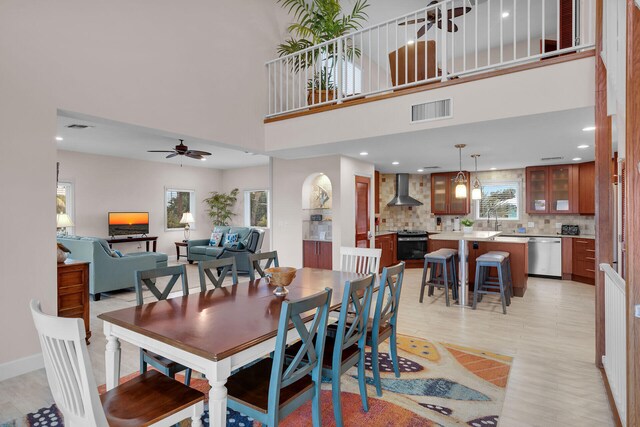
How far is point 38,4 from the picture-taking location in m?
2.97

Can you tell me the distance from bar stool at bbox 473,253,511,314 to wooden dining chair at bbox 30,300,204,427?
406 centimetres

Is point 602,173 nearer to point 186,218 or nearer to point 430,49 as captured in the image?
point 430,49

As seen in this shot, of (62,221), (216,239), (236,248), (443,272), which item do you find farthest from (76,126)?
(443,272)

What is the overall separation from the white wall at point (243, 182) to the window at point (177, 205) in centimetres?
115

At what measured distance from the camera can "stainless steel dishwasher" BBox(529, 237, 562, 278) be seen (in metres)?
6.63

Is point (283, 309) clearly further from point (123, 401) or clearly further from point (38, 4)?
point (38, 4)

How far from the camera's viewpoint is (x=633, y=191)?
4.37 ft

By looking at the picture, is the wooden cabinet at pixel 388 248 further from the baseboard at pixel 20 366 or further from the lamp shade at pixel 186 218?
the baseboard at pixel 20 366

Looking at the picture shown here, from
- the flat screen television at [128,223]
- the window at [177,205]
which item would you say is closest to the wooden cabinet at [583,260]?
the window at [177,205]

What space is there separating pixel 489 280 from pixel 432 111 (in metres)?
3.20

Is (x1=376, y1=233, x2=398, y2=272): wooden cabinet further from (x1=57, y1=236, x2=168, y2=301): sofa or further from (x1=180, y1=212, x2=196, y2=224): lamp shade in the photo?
(x1=180, y1=212, x2=196, y2=224): lamp shade

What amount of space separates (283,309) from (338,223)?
A: 4135 mm

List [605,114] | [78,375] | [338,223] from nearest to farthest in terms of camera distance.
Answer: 1. [78,375]
2. [605,114]
3. [338,223]

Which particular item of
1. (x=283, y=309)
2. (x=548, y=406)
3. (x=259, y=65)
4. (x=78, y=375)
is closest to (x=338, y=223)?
(x=259, y=65)
